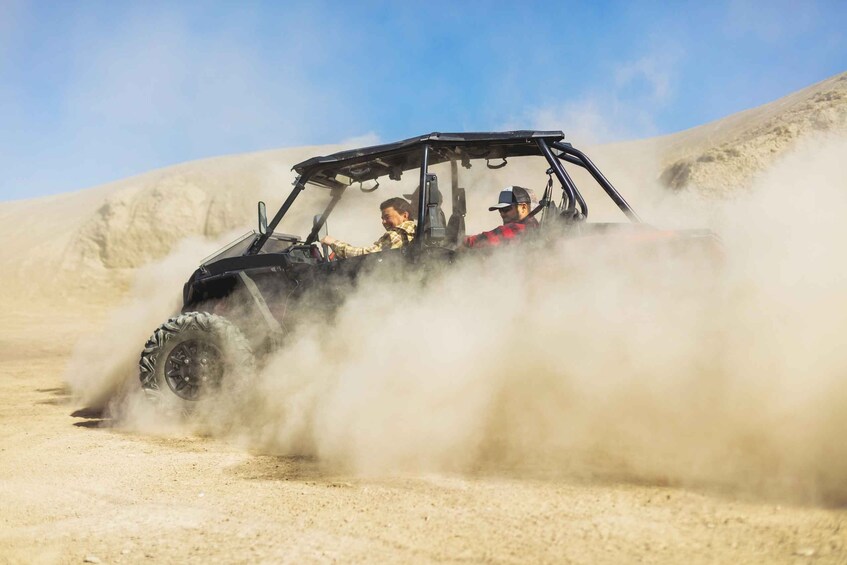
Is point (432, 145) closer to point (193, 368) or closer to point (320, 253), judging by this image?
point (320, 253)

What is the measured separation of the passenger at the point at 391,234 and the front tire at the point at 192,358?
104 cm

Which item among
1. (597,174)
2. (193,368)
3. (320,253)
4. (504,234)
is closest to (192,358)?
(193,368)

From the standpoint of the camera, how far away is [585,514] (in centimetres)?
320

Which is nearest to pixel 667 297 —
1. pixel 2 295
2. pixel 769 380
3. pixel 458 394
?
pixel 769 380

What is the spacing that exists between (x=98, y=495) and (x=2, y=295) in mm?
26345

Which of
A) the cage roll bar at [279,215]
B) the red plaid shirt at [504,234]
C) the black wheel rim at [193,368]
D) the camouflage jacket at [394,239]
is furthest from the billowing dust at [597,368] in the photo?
the cage roll bar at [279,215]

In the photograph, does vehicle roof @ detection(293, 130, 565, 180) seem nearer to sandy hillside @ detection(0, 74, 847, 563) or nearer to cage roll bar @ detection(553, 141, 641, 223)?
cage roll bar @ detection(553, 141, 641, 223)

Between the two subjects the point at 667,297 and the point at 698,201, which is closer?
the point at 667,297

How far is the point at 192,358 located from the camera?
5625 mm

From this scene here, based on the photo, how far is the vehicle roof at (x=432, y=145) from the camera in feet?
16.5

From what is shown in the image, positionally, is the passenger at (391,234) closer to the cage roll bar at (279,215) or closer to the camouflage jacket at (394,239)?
the camouflage jacket at (394,239)

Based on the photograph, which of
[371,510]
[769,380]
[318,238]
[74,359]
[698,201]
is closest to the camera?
[371,510]

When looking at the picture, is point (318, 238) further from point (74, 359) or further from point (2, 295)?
point (2, 295)

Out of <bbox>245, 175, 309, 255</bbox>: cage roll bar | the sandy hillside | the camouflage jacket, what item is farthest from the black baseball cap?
<bbox>245, 175, 309, 255</bbox>: cage roll bar
